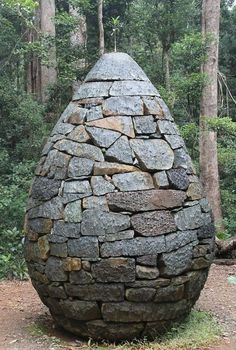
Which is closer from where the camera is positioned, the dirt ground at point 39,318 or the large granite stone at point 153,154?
the large granite stone at point 153,154

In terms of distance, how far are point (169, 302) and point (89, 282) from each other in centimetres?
82

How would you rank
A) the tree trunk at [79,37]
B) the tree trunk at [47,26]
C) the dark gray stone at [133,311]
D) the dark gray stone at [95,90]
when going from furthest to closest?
the tree trunk at [47,26] < the tree trunk at [79,37] < the dark gray stone at [95,90] < the dark gray stone at [133,311]

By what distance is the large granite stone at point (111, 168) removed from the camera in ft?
14.9

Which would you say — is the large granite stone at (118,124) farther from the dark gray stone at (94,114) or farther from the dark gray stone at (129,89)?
the dark gray stone at (129,89)

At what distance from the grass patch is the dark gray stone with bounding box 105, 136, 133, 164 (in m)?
1.74

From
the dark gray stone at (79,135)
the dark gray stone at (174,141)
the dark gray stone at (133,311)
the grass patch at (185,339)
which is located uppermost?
the dark gray stone at (79,135)

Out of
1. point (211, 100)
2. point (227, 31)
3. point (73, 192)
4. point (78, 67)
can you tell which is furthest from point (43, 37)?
point (227, 31)

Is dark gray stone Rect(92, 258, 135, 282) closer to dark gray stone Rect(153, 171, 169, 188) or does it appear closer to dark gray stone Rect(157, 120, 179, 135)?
dark gray stone Rect(153, 171, 169, 188)

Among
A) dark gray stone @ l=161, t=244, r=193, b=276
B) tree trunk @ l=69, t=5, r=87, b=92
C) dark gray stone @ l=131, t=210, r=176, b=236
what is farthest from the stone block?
tree trunk @ l=69, t=5, r=87, b=92

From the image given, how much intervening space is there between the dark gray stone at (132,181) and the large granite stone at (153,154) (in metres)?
0.11

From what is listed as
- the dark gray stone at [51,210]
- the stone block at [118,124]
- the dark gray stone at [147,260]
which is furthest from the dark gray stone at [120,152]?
the dark gray stone at [147,260]

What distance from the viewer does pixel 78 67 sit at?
41.8 feet

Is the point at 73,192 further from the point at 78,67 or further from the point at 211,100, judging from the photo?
the point at 78,67

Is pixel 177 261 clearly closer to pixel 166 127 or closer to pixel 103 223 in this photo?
pixel 103 223
